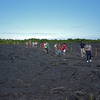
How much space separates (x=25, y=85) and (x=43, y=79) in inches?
73.4

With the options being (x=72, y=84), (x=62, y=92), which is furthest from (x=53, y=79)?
(x=62, y=92)

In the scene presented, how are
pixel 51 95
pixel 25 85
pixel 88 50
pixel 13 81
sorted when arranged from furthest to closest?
pixel 88 50 < pixel 13 81 < pixel 25 85 < pixel 51 95

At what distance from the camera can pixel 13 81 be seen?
551 inches

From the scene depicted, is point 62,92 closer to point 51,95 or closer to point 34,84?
point 51,95

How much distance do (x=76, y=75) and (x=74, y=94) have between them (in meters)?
4.72

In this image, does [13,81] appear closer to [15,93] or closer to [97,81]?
[15,93]

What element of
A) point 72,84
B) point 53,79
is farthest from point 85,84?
point 53,79

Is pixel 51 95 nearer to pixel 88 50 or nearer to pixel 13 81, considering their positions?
pixel 13 81

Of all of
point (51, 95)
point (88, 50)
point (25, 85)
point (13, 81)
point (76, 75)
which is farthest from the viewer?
point (88, 50)

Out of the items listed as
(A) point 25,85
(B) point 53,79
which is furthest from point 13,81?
(B) point 53,79

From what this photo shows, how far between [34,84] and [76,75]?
348 cm

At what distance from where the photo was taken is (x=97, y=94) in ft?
37.7

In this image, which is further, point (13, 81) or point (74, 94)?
point (13, 81)

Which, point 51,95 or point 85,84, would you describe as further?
point 85,84
